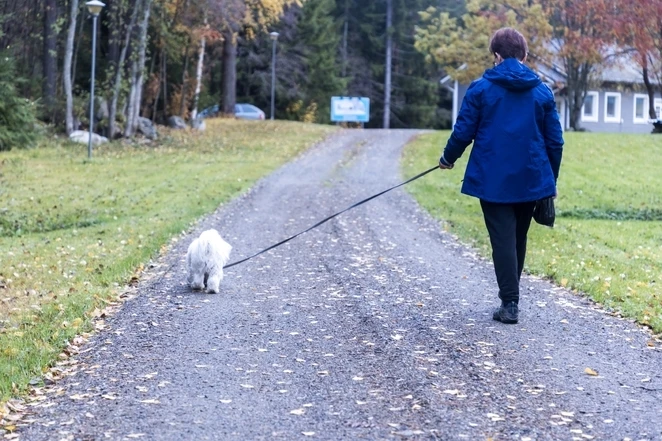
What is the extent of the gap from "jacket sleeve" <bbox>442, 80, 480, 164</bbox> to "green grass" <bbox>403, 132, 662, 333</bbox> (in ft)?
7.04

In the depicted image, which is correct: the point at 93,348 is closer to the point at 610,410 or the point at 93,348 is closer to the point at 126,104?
A: the point at 610,410

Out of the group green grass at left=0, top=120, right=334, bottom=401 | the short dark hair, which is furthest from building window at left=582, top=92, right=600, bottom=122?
the short dark hair

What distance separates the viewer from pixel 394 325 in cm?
705

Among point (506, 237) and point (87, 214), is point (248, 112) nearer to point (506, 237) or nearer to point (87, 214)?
point (87, 214)

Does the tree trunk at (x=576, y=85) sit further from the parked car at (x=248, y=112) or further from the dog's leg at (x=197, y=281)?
the dog's leg at (x=197, y=281)

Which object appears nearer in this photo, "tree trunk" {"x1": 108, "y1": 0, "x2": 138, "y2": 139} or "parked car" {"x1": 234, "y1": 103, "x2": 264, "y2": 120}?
"tree trunk" {"x1": 108, "y1": 0, "x2": 138, "y2": 139}

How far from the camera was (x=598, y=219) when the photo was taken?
16828 mm

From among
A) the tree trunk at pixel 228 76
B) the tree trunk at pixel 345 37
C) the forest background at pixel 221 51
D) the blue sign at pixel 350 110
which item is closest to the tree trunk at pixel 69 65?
the forest background at pixel 221 51

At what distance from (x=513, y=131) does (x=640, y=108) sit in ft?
144

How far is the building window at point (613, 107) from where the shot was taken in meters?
46.9

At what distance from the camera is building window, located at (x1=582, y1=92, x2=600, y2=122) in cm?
4688

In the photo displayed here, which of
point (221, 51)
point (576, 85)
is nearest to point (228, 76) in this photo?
point (221, 51)

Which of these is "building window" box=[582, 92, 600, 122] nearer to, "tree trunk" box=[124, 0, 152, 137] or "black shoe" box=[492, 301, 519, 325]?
"tree trunk" box=[124, 0, 152, 137]

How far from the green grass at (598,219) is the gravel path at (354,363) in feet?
1.81
